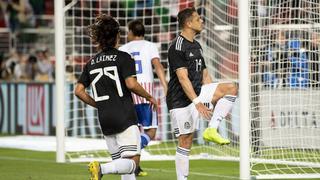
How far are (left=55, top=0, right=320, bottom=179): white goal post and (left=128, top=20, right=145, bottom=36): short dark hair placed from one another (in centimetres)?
150

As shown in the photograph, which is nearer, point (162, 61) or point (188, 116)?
point (188, 116)

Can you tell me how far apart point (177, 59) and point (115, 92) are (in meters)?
1.76

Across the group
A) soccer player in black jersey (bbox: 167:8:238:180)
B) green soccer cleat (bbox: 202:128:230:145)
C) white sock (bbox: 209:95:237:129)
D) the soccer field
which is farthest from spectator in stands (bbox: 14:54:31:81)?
green soccer cleat (bbox: 202:128:230:145)

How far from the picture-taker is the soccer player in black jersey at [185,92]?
12016 mm

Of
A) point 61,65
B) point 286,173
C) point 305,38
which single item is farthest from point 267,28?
point 61,65

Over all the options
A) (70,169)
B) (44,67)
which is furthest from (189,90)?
(44,67)

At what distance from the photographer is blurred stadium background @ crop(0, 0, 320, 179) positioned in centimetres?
1513

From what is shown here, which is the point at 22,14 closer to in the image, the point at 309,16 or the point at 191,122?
the point at 309,16

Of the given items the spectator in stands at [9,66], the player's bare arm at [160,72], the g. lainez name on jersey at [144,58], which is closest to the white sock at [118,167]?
the player's bare arm at [160,72]

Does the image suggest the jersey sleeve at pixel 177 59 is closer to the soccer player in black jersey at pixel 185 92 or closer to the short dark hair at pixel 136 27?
the soccer player in black jersey at pixel 185 92

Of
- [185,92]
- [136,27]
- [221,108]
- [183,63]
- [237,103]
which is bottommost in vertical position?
[237,103]

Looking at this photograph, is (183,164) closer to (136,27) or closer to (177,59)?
(177,59)

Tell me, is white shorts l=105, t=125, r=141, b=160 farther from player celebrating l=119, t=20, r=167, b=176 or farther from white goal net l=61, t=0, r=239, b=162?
white goal net l=61, t=0, r=239, b=162

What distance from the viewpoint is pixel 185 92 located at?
39.0 ft
